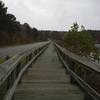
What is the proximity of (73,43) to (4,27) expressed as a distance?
63.2 ft

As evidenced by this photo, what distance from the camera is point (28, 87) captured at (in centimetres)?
934

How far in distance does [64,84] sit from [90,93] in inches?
143

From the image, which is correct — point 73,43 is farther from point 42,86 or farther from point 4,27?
point 42,86

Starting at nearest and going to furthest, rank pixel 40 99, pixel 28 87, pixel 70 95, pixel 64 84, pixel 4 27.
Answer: pixel 40 99 → pixel 70 95 → pixel 28 87 → pixel 64 84 → pixel 4 27

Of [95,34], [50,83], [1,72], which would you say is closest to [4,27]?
[50,83]

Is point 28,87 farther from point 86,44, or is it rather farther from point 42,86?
point 86,44

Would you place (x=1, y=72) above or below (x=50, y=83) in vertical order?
above

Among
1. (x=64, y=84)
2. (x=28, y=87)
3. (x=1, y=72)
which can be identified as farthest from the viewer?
(x=64, y=84)

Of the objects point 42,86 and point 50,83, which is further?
point 50,83

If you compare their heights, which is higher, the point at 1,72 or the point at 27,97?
the point at 1,72

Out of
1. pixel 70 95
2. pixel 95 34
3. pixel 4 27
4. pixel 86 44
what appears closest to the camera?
pixel 70 95

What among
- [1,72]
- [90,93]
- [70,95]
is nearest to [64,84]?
[70,95]

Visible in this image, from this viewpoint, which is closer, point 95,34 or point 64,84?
point 64,84

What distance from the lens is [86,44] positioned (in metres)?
79.9
